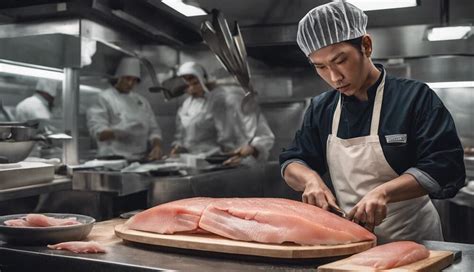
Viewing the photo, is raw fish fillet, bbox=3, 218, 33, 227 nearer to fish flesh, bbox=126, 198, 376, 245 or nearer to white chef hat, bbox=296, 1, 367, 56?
fish flesh, bbox=126, 198, 376, 245

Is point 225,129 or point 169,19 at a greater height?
point 169,19

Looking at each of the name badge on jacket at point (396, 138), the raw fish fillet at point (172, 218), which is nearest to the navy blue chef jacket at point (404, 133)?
the name badge on jacket at point (396, 138)

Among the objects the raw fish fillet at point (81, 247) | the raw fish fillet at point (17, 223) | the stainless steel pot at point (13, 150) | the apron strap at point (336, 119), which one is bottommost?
the raw fish fillet at point (81, 247)

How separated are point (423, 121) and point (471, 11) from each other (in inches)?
142

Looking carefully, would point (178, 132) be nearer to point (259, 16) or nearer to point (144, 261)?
point (259, 16)

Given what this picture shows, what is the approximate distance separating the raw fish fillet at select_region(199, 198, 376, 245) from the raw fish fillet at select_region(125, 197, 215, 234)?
0.04 meters

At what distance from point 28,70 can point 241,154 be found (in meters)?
2.13

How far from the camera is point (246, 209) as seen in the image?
1702 mm

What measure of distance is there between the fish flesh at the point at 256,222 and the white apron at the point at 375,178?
518mm

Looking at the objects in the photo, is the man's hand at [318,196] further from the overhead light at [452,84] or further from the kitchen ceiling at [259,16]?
the overhead light at [452,84]

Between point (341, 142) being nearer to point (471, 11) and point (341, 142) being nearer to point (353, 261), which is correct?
point (353, 261)

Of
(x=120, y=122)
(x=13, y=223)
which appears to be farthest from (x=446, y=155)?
(x=120, y=122)

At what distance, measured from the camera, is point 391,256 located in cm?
138

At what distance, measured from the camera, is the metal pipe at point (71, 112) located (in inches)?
183
